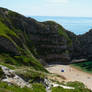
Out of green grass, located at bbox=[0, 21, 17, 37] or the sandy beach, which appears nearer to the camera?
the sandy beach

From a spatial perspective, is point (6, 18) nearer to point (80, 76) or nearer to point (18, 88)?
point (80, 76)

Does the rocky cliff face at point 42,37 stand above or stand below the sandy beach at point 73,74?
above

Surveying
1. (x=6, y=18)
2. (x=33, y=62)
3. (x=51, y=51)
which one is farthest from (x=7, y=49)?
(x=51, y=51)

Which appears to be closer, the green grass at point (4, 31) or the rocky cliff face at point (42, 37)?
the green grass at point (4, 31)

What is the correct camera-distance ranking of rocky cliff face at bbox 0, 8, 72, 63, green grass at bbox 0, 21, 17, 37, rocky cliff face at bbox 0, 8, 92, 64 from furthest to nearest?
rocky cliff face at bbox 0, 8, 72, 63 < rocky cliff face at bbox 0, 8, 92, 64 < green grass at bbox 0, 21, 17, 37

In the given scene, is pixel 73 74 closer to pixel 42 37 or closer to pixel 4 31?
pixel 42 37

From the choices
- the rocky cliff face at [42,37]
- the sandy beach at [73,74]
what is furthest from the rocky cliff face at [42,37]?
the sandy beach at [73,74]

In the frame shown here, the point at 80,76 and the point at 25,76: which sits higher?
the point at 25,76

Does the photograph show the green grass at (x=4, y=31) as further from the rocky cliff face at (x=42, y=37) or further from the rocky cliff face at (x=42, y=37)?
the rocky cliff face at (x=42, y=37)

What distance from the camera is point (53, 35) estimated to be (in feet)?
486

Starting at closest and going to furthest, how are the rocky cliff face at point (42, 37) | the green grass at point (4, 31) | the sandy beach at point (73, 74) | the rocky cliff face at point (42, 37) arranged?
the sandy beach at point (73, 74) → the green grass at point (4, 31) → the rocky cliff face at point (42, 37) → the rocky cliff face at point (42, 37)

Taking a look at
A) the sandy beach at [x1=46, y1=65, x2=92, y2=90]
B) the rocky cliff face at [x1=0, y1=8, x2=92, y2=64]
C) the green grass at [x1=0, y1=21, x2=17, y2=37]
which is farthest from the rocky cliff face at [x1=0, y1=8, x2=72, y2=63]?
the sandy beach at [x1=46, y1=65, x2=92, y2=90]

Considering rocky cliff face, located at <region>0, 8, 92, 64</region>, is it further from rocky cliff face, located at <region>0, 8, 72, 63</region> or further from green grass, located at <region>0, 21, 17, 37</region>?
green grass, located at <region>0, 21, 17, 37</region>

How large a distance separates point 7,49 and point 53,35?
50.2 metres
